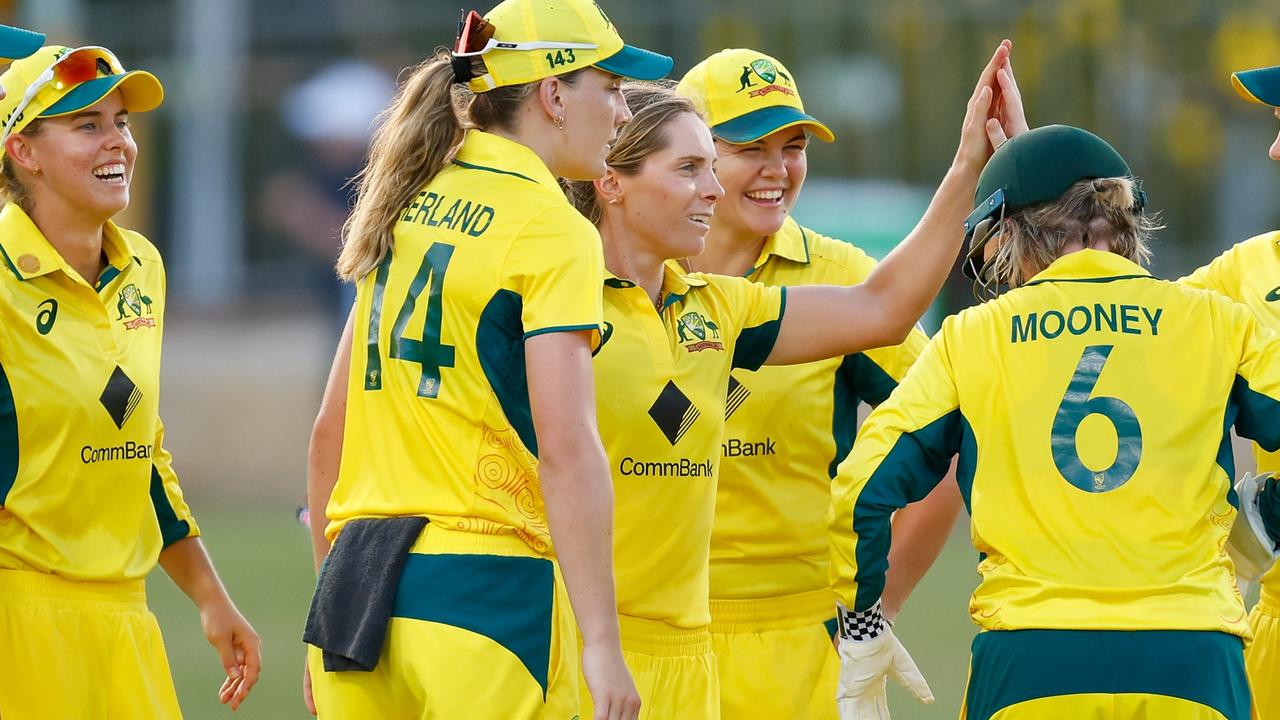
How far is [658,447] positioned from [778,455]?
0.66 metres

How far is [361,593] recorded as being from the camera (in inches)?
137

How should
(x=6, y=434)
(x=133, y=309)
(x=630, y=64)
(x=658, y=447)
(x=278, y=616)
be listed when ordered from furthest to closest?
(x=278, y=616) < (x=133, y=309) < (x=6, y=434) < (x=658, y=447) < (x=630, y=64)

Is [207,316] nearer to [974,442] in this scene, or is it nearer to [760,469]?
[760,469]

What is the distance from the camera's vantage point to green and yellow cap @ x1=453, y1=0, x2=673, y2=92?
368 cm

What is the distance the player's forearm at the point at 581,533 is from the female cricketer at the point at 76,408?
155 cm

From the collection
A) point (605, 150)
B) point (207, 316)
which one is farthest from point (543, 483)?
point (207, 316)

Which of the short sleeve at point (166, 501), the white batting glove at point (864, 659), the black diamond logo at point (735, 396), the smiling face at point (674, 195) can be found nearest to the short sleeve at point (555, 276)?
the smiling face at point (674, 195)

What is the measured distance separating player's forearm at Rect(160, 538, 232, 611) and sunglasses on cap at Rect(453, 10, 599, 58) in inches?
72.0

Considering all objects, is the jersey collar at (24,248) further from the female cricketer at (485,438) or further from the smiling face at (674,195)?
the smiling face at (674,195)

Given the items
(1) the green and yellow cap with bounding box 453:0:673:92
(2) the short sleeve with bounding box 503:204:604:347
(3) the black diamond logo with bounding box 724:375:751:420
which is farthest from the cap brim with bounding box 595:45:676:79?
(3) the black diamond logo with bounding box 724:375:751:420

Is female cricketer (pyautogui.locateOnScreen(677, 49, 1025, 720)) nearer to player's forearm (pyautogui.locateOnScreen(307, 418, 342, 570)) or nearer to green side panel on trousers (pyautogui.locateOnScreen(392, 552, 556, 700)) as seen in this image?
player's forearm (pyautogui.locateOnScreen(307, 418, 342, 570))

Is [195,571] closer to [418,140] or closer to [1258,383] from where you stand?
[418,140]

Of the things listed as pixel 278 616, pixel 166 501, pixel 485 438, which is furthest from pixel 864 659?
pixel 278 616

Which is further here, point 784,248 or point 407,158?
point 784,248
